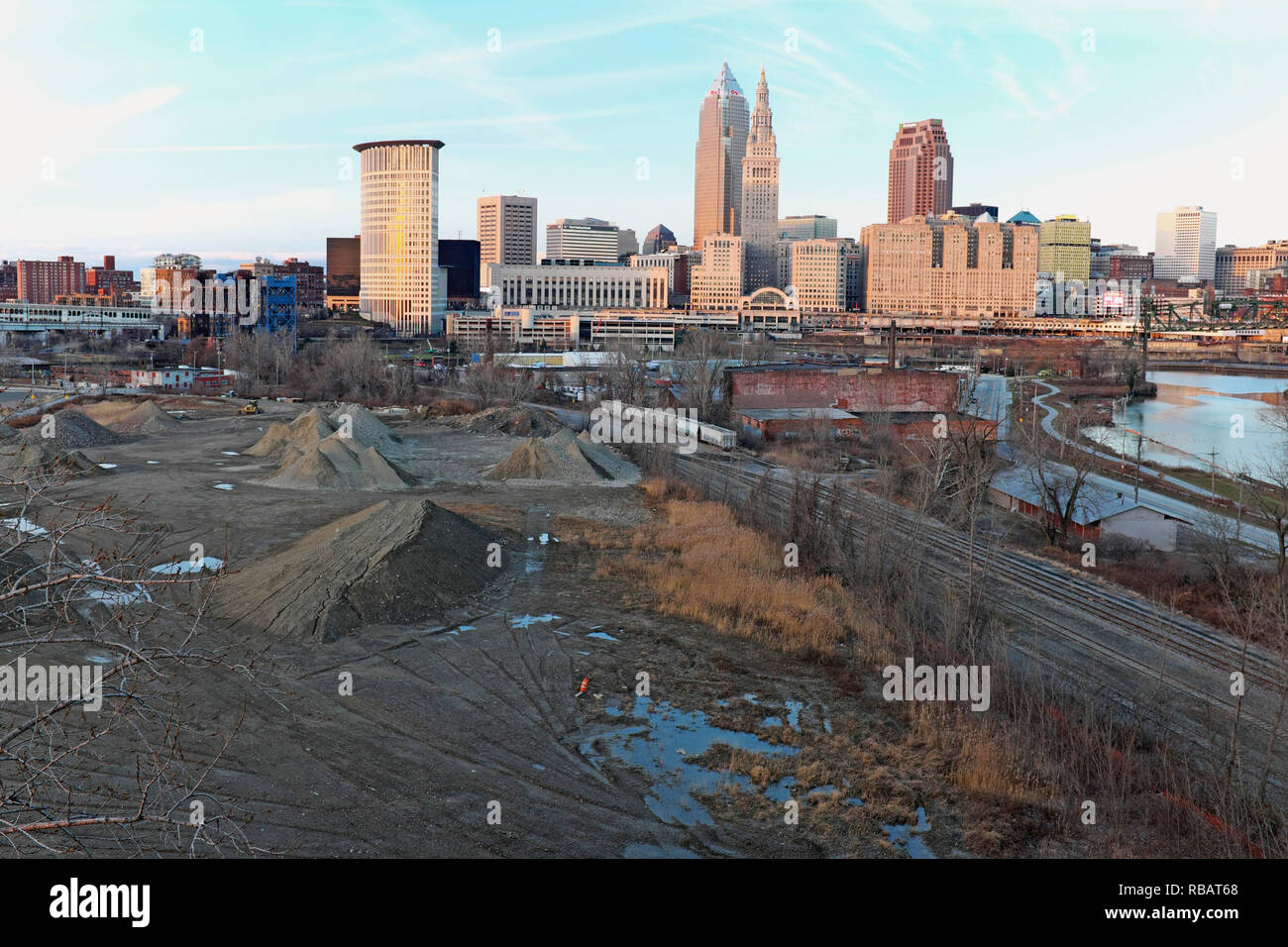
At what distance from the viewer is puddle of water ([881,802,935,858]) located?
10.2m

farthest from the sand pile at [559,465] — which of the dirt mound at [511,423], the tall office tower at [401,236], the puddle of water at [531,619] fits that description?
the tall office tower at [401,236]

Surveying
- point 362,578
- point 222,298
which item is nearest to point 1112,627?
point 362,578

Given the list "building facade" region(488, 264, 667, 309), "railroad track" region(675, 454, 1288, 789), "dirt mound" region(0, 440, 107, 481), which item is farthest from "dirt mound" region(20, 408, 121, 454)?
"building facade" region(488, 264, 667, 309)

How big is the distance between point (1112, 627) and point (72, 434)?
39036 mm

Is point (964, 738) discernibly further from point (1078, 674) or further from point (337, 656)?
point (337, 656)

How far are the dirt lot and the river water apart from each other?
37.2m

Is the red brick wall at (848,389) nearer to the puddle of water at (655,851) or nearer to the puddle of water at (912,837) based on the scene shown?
the puddle of water at (912,837)

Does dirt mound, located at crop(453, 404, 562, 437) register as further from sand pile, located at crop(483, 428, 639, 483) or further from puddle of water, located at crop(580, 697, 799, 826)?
puddle of water, located at crop(580, 697, 799, 826)

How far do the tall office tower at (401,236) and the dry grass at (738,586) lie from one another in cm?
14517

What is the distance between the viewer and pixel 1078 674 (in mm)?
16688
